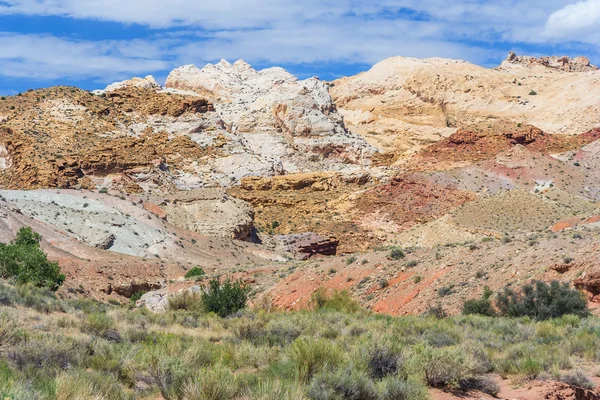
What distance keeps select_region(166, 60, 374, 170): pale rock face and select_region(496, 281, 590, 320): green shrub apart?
5320cm

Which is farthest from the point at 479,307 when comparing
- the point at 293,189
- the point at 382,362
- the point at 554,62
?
the point at 554,62

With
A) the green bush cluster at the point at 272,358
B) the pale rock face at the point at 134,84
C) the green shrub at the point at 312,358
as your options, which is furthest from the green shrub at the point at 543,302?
the pale rock face at the point at 134,84

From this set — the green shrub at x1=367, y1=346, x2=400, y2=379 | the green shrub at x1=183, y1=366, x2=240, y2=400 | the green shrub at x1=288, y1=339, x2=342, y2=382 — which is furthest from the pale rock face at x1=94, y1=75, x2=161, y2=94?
the green shrub at x1=183, y1=366, x2=240, y2=400

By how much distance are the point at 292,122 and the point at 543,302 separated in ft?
195

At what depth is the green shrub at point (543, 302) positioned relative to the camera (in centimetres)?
1452

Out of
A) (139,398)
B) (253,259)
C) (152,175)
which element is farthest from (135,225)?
(139,398)

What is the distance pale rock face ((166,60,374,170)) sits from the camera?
Answer: 234 feet

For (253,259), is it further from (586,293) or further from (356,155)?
(356,155)

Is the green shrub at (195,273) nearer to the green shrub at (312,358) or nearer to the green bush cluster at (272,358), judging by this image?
the green bush cluster at (272,358)

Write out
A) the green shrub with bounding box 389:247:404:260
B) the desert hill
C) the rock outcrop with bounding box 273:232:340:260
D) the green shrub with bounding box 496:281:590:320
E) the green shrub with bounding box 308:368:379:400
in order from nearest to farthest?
the green shrub with bounding box 308:368:379:400
the green shrub with bounding box 496:281:590:320
the desert hill
the green shrub with bounding box 389:247:404:260
the rock outcrop with bounding box 273:232:340:260

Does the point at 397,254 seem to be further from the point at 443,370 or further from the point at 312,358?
the point at 312,358

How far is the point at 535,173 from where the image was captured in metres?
57.2

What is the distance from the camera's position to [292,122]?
73.1m

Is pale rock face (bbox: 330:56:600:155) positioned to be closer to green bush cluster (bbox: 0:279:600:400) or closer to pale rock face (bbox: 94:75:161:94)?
pale rock face (bbox: 94:75:161:94)
